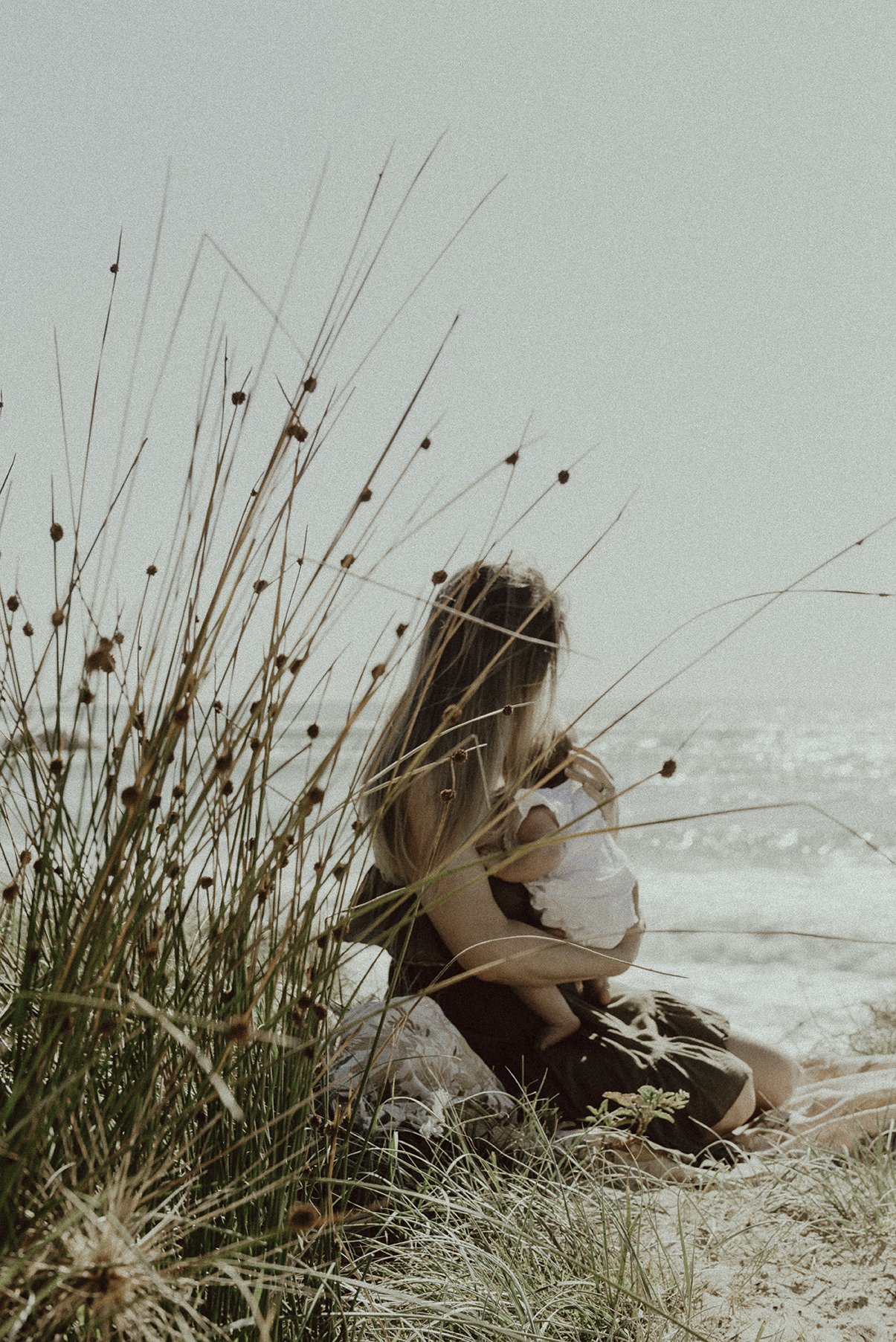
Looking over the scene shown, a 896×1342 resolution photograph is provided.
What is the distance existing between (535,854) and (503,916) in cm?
16

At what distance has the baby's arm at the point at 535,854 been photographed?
7.73 ft

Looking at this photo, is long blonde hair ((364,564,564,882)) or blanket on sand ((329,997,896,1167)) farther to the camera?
long blonde hair ((364,564,564,882))

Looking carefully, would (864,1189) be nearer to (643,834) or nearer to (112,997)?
(112,997)

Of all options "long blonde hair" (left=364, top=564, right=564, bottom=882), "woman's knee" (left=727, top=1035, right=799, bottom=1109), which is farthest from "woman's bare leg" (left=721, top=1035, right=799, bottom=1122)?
"long blonde hair" (left=364, top=564, right=564, bottom=882)

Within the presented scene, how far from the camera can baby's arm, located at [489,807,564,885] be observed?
7.73 feet

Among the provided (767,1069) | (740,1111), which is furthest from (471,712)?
(767,1069)

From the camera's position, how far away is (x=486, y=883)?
236cm

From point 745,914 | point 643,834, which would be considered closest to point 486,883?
point 745,914

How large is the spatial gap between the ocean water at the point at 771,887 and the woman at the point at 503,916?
39 cm

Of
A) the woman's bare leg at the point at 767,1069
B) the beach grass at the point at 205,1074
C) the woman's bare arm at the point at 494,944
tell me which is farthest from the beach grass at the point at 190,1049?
the woman's bare leg at the point at 767,1069

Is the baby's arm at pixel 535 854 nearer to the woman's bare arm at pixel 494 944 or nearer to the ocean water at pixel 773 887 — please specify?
the woman's bare arm at pixel 494 944

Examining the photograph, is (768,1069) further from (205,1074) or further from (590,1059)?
(205,1074)

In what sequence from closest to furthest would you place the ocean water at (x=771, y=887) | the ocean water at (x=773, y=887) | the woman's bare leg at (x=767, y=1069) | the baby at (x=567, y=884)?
the baby at (x=567, y=884)
the woman's bare leg at (x=767, y=1069)
the ocean water at (x=771, y=887)
the ocean water at (x=773, y=887)

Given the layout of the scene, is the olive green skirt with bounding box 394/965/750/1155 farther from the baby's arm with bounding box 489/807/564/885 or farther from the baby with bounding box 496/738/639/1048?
the baby's arm with bounding box 489/807/564/885
